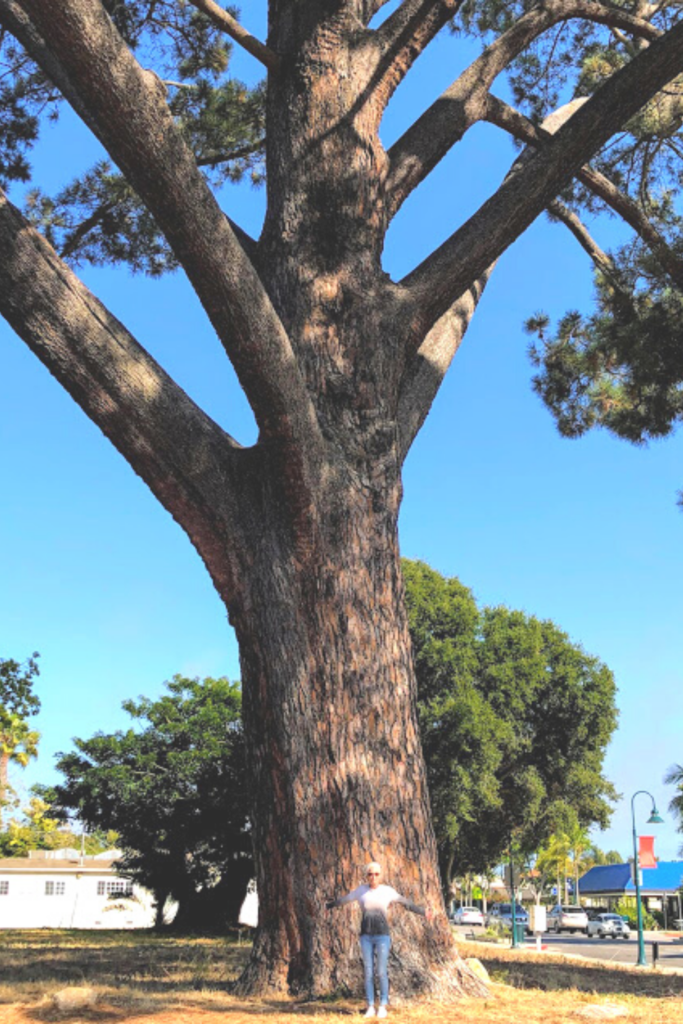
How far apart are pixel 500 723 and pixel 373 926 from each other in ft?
72.7

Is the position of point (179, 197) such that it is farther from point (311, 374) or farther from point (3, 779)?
point (3, 779)

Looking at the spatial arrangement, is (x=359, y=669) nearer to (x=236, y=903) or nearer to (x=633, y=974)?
(x=633, y=974)

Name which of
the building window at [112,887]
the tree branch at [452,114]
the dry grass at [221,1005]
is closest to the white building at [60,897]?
the building window at [112,887]

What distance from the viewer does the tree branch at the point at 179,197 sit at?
5504 mm

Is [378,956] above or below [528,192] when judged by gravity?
below

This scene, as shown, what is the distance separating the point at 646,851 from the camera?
20.3 metres

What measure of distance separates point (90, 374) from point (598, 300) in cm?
739

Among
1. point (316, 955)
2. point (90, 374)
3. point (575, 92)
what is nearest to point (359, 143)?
point (90, 374)

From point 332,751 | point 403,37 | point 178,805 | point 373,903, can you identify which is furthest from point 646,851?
point 403,37

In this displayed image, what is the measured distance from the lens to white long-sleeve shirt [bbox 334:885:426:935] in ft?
18.3

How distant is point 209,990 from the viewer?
6.67 m

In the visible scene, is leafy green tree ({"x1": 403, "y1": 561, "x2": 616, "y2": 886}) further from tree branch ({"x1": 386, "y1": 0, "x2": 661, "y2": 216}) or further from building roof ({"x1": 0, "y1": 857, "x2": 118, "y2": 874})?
tree branch ({"x1": 386, "y1": 0, "x2": 661, "y2": 216})

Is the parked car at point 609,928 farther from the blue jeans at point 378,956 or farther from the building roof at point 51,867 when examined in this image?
the blue jeans at point 378,956

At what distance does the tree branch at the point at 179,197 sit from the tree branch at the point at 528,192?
163cm
